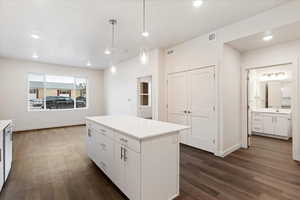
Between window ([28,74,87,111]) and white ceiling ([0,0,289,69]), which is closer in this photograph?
white ceiling ([0,0,289,69])

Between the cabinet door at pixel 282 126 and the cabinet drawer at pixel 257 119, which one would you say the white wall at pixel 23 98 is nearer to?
the cabinet drawer at pixel 257 119

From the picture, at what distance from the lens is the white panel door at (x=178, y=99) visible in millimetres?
4047

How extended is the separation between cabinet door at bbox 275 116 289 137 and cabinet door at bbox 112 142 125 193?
5.00 meters

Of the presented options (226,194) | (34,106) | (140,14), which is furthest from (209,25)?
(34,106)

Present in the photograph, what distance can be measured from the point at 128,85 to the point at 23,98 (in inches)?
159

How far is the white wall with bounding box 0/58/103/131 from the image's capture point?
17.6ft

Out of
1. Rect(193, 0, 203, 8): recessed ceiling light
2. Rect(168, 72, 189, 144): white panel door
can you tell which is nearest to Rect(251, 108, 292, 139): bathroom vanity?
Rect(168, 72, 189, 144): white panel door

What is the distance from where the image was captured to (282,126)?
4.43 m

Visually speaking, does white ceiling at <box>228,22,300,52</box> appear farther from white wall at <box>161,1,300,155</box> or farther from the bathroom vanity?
the bathroom vanity

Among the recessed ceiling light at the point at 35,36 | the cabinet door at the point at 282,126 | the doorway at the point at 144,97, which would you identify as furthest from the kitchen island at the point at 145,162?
the cabinet door at the point at 282,126

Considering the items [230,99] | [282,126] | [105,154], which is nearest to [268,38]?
[230,99]

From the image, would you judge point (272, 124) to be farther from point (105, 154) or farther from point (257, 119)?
point (105, 154)

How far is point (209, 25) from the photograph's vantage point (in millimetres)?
3082

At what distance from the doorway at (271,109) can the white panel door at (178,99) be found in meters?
1.86
